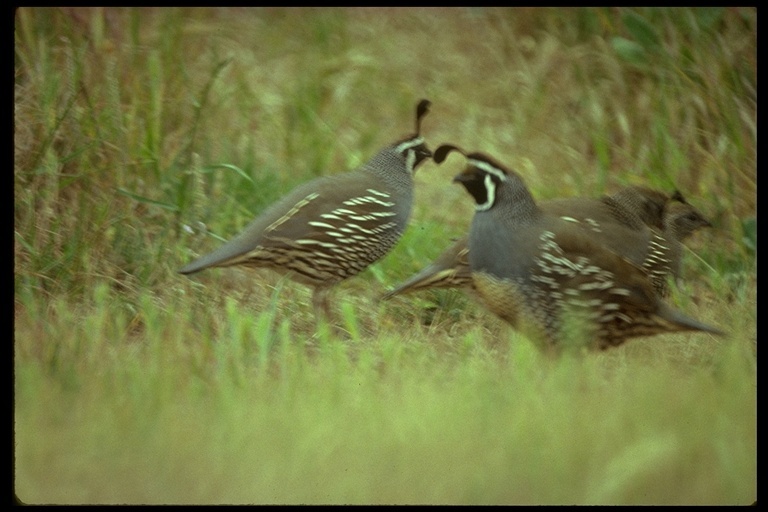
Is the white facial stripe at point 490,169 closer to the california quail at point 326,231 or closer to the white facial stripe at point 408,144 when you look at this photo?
the california quail at point 326,231

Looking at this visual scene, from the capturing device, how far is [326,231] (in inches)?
169

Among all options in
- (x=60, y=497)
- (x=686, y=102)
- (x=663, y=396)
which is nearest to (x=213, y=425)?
(x=60, y=497)

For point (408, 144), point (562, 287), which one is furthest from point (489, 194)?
point (408, 144)

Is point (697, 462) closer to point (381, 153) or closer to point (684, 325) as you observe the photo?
point (684, 325)

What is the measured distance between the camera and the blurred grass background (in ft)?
9.18

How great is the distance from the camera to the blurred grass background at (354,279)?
2.80 m

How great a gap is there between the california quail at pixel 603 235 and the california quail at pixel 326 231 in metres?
0.28

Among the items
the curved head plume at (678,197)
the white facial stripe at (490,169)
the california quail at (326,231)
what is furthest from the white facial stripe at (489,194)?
the curved head plume at (678,197)

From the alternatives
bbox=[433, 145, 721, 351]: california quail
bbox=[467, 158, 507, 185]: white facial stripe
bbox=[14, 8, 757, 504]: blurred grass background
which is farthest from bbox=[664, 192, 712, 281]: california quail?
bbox=[467, 158, 507, 185]: white facial stripe

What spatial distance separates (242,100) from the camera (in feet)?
19.8

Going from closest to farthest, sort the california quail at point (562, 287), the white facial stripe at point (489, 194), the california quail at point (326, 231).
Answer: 1. the california quail at point (562, 287)
2. the white facial stripe at point (489, 194)
3. the california quail at point (326, 231)

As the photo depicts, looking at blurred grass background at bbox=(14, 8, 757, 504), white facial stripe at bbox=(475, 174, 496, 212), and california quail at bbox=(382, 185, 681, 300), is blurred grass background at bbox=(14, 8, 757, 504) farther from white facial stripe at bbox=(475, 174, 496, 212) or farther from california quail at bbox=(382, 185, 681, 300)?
white facial stripe at bbox=(475, 174, 496, 212)

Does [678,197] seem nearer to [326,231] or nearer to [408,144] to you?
[408,144]

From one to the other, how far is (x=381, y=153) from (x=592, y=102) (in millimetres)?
1736
